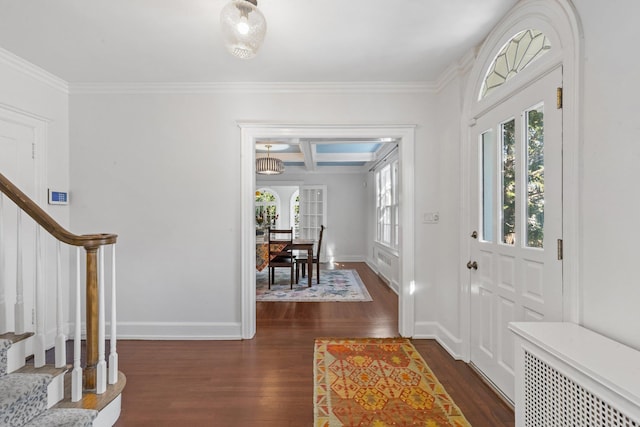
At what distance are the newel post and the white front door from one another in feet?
8.81

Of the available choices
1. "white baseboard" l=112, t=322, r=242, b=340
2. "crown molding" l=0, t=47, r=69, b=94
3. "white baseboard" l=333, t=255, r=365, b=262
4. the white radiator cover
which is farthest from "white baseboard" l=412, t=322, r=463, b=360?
"white baseboard" l=333, t=255, r=365, b=262

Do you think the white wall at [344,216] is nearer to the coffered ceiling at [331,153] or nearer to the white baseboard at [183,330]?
the coffered ceiling at [331,153]

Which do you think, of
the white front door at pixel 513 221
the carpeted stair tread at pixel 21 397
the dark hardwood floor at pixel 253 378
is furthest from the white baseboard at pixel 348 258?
the carpeted stair tread at pixel 21 397

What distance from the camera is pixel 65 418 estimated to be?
1.62 meters

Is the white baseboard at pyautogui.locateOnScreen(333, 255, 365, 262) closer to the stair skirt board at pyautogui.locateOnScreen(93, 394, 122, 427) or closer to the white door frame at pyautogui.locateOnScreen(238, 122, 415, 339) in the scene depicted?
the white door frame at pyautogui.locateOnScreen(238, 122, 415, 339)

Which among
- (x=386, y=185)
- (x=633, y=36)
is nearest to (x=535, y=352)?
(x=633, y=36)

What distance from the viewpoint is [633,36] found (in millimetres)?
1268

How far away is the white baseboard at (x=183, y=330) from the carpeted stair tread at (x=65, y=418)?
142 centimetres

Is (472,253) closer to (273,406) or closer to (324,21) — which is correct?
(273,406)

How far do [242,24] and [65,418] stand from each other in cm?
232

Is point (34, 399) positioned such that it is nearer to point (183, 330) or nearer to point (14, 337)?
point (14, 337)

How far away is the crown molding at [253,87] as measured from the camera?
3064 mm

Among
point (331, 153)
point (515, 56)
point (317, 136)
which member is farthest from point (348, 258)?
point (515, 56)

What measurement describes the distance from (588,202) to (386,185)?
4523mm
